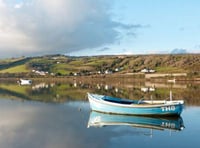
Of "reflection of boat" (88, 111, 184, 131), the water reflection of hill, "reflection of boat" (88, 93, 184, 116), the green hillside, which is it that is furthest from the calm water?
the green hillside

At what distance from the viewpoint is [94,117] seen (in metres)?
36.1

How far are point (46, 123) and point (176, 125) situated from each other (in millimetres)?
11320

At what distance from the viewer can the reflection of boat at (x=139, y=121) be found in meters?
30.4

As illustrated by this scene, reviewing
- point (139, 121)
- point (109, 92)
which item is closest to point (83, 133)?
point (139, 121)

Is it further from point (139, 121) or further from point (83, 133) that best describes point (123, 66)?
point (83, 133)

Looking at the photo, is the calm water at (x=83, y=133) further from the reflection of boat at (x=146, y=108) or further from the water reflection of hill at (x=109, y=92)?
the water reflection of hill at (x=109, y=92)

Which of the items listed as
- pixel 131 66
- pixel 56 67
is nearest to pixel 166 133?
pixel 131 66

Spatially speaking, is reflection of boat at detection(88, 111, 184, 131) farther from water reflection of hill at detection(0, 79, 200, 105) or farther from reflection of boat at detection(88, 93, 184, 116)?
water reflection of hill at detection(0, 79, 200, 105)

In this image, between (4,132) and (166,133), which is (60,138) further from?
(166,133)

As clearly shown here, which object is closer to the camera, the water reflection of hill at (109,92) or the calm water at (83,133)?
the calm water at (83,133)

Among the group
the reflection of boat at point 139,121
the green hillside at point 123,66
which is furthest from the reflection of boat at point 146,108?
the green hillside at point 123,66

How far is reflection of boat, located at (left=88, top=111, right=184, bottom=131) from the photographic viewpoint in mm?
30438

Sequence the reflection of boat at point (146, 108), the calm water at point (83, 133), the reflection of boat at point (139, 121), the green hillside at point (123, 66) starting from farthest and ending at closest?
the green hillside at point (123, 66), the reflection of boat at point (146, 108), the reflection of boat at point (139, 121), the calm water at point (83, 133)

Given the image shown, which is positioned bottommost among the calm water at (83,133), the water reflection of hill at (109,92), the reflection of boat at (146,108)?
the water reflection of hill at (109,92)
